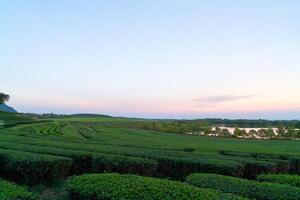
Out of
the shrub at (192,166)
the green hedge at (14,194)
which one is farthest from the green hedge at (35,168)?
the shrub at (192,166)

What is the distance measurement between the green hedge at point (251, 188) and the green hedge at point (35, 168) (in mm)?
6088

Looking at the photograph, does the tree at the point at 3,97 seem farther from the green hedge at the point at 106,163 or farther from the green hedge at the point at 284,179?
the green hedge at the point at 284,179

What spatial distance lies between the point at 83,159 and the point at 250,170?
8365 mm

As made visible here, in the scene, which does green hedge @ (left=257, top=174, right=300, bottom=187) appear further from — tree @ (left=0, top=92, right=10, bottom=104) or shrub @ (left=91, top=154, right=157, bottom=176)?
tree @ (left=0, top=92, right=10, bottom=104)

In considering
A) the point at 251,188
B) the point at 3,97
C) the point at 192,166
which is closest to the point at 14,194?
the point at 251,188

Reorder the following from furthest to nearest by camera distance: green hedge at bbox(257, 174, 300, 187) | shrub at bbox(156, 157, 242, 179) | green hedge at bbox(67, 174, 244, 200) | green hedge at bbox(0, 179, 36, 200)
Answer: shrub at bbox(156, 157, 242, 179)
green hedge at bbox(257, 174, 300, 187)
green hedge at bbox(0, 179, 36, 200)
green hedge at bbox(67, 174, 244, 200)

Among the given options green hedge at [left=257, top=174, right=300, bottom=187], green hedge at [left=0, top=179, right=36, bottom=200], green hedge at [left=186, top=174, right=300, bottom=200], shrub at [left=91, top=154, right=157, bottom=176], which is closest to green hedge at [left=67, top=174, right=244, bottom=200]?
green hedge at [left=186, top=174, right=300, bottom=200]

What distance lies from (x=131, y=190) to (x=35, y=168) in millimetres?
6460

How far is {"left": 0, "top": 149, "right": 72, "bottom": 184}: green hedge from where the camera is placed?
13859 mm

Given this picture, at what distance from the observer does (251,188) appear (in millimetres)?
9406

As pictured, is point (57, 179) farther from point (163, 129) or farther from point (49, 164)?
point (163, 129)

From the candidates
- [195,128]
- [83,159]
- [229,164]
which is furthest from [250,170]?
[195,128]

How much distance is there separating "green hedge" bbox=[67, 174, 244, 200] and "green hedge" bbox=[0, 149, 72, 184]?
3766mm

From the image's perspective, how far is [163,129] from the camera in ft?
286
